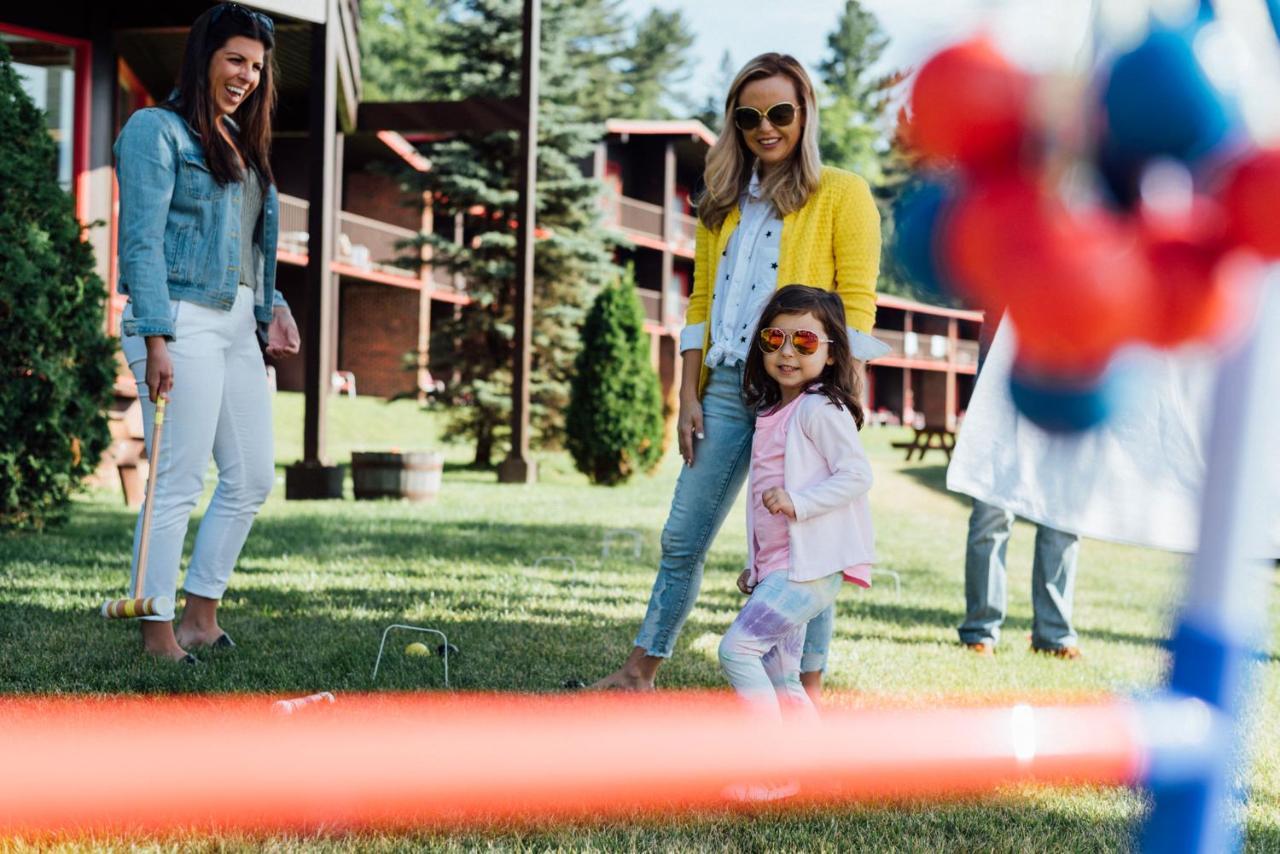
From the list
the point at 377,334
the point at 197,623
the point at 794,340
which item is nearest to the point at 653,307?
the point at 377,334

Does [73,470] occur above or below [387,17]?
below

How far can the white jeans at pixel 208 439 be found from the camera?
12.5 feet

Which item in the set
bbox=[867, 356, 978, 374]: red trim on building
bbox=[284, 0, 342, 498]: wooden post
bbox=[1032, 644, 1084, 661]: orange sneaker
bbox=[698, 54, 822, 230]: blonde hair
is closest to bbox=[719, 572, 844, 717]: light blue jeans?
bbox=[698, 54, 822, 230]: blonde hair

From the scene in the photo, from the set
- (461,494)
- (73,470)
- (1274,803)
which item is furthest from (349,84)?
(1274,803)

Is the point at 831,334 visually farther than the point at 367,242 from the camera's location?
No

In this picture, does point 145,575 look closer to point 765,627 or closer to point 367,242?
point 765,627

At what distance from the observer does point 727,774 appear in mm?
878

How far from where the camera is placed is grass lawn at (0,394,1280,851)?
2.52m

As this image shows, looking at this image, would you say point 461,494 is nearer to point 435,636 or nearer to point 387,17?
point 435,636

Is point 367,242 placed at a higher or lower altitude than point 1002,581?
higher

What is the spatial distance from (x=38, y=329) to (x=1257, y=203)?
738cm

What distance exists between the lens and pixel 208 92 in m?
3.80

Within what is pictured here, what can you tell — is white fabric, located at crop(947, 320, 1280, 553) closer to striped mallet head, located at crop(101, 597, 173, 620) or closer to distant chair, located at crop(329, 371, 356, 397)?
→ striped mallet head, located at crop(101, 597, 173, 620)

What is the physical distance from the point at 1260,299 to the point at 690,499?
116 inches
